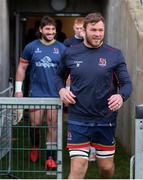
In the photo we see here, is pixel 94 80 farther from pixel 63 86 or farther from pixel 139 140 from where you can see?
pixel 139 140

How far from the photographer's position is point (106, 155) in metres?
5.96

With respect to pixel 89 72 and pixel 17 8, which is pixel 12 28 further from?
pixel 89 72

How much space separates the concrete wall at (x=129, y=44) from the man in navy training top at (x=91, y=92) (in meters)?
2.16

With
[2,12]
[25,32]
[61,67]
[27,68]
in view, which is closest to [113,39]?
[2,12]

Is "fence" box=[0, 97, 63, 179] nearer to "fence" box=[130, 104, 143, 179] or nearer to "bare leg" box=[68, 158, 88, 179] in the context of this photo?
"bare leg" box=[68, 158, 88, 179]

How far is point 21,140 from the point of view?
6578mm

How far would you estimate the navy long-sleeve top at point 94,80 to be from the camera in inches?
227

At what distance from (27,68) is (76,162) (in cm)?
284

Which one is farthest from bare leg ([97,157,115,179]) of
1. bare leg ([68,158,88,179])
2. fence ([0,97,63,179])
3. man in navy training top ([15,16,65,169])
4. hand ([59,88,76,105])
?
man in navy training top ([15,16,65,169])

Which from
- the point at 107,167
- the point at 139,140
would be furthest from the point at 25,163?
the point at 139,140

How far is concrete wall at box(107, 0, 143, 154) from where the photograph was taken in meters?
8.27

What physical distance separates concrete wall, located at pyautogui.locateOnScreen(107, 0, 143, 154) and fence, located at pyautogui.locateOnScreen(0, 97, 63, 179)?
1.75 meters

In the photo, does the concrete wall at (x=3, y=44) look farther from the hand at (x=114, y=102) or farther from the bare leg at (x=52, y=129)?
the hand at (x=114, y=102)

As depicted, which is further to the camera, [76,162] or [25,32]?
[25,32]
